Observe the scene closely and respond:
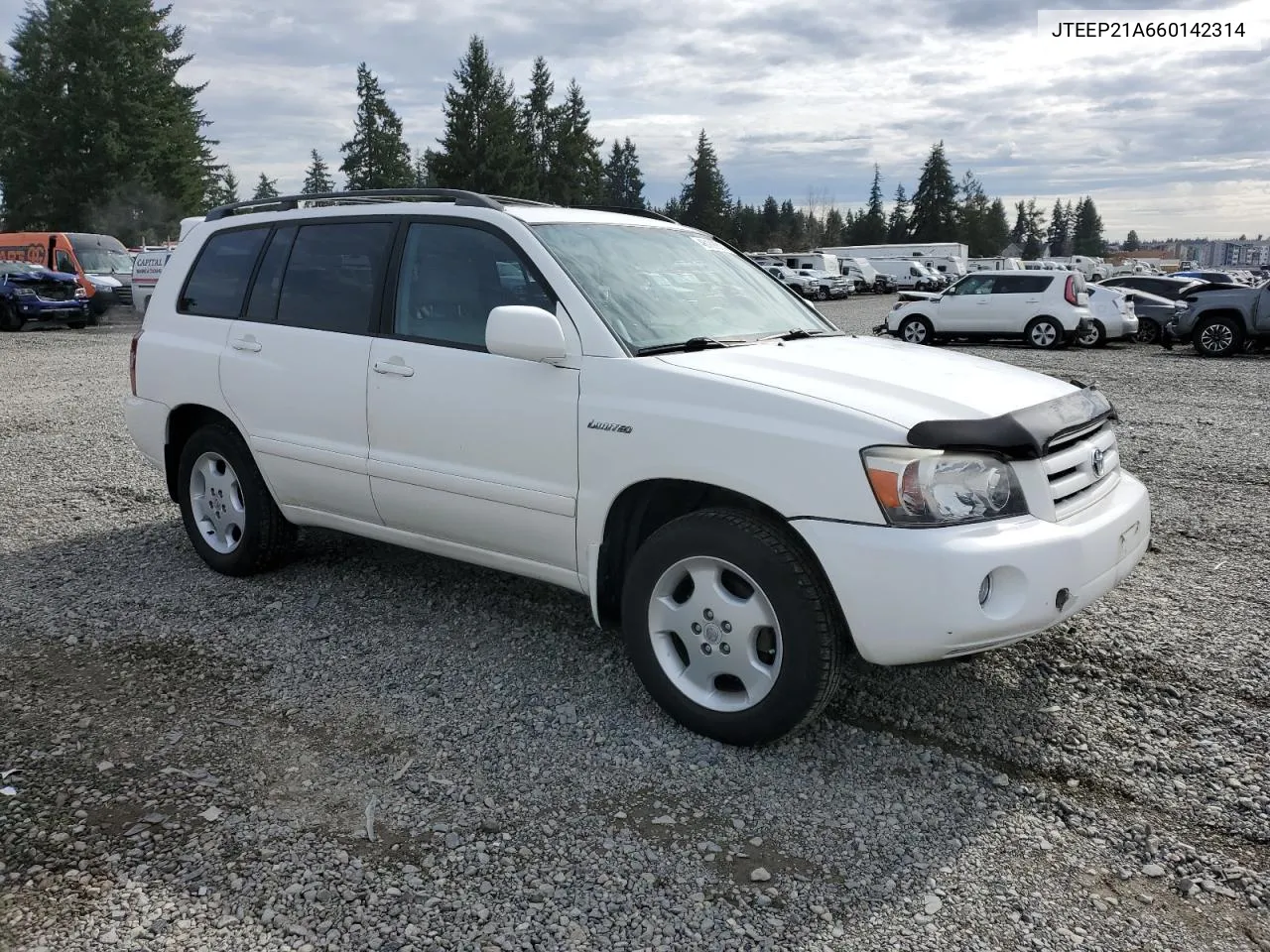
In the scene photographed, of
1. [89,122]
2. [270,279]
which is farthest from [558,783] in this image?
[89,122]

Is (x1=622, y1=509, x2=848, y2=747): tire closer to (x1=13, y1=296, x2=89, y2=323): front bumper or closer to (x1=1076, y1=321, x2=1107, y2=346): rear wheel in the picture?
(x1=1076, y1=321, x2=1107, y2=346): rear wheel

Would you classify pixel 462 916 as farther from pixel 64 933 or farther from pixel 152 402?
pixel 152 402

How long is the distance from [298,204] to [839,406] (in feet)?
10.4

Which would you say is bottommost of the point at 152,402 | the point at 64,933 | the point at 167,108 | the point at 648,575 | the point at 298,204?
the point at 64,933

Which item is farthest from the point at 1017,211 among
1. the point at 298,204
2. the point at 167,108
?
the point at 298,204

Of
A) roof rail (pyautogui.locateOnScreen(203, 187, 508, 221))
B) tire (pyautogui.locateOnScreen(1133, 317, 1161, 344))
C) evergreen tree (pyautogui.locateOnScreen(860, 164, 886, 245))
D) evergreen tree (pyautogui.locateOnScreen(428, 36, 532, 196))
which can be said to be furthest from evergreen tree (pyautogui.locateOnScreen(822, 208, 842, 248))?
roof rail (pyautogui.locateOnScreen(203, 187, 508, 221))

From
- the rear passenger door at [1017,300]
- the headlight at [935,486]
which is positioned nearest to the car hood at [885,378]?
the headlight at [935,486]

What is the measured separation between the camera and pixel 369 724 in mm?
3635

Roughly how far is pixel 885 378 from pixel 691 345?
71 cm

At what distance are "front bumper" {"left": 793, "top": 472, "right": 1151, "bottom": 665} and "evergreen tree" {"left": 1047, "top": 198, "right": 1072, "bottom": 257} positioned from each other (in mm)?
164410

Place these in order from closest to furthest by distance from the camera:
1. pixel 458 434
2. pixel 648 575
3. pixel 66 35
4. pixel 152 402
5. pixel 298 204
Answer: pixel 648 575 < pixel 458 434 < pixel 298 204 < pixel 152 402 < pixel 66 35

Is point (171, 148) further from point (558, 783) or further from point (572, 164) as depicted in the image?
point (558, 783)

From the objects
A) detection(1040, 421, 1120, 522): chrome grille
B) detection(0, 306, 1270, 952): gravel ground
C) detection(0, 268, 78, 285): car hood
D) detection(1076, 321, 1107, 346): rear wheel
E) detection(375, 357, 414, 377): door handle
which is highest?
detection(0, 268, 78, 285): car hood

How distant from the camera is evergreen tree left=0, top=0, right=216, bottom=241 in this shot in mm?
48219
